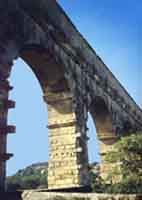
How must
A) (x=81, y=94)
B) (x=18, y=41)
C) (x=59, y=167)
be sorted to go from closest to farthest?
1. (x=18, y=41)
2. (x=59, y=167)
3. (x=81, y=94)

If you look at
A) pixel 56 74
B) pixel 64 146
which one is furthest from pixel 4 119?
pixel 64 146

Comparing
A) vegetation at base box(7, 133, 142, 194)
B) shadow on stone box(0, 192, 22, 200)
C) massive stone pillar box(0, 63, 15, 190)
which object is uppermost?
massive stone pillar box(0, 63, 15, 190)

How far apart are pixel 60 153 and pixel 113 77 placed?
21.1 ft

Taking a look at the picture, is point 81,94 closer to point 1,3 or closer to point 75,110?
point 75,110

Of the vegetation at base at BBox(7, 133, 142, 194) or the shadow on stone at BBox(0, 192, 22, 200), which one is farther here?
the vegetation at base at BBox(7, 133, 142, 194)

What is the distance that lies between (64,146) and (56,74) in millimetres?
1978

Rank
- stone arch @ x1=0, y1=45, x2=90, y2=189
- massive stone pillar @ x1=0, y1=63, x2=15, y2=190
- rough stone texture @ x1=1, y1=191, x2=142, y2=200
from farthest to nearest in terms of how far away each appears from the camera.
Answer: stone arch @ x1=0, y1=45, x2=90, y2=189, massive stone pillar @ x1=0, y1=63, x2=15, y2=190, rough stone texture @ x1=1, y1=191, x2=142, y2=200

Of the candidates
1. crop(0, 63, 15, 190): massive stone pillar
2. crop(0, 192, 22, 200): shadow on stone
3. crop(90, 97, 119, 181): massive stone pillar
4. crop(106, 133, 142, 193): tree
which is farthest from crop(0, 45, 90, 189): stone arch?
crop(0, 192, 22, 200): shadow on stone

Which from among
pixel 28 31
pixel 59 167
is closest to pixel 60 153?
pixel 59 167

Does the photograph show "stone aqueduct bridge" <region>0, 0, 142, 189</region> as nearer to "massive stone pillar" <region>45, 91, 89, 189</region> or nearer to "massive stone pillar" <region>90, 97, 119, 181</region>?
"massive stone pillar" <region>45, 91, 89, 189</region>

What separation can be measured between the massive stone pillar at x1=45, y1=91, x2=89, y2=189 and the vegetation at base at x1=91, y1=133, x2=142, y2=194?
7.75ft

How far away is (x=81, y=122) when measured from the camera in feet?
35.8

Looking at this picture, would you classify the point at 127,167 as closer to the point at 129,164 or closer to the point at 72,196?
the point at 129,164

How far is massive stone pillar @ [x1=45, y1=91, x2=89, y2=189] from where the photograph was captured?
1028 centimetres
